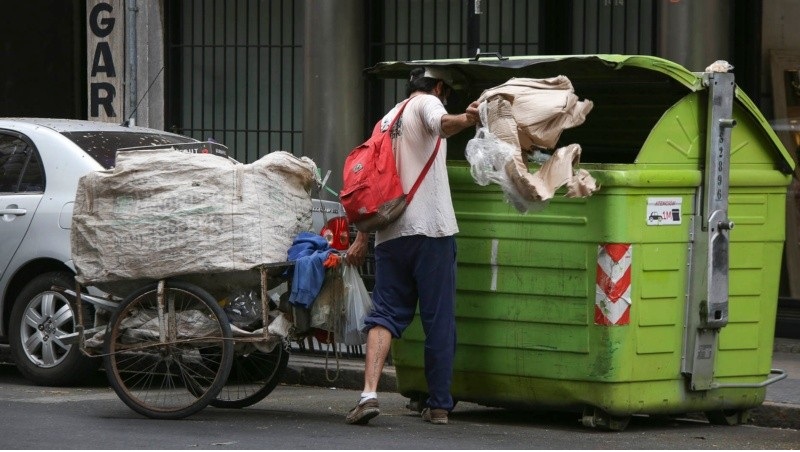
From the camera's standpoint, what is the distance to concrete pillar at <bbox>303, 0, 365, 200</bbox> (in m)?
14.1

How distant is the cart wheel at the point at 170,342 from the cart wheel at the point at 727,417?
263 centimetres

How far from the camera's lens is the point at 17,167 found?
1023 centimetres

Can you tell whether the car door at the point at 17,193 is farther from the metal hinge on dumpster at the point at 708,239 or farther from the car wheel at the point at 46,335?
the metal hinge on dumpster at the point at 708,239

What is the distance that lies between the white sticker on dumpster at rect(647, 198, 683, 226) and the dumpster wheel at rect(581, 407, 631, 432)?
3.25 ft

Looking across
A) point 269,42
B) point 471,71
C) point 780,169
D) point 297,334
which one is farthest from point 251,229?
point 269,42

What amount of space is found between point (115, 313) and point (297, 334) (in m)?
0.98

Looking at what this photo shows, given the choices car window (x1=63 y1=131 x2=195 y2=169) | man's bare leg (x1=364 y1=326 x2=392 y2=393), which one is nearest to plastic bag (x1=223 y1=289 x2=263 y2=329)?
man's bare leg (x1=364 y1=326 x2=392 y2=393)

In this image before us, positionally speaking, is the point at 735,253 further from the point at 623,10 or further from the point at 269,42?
the point at 269,42

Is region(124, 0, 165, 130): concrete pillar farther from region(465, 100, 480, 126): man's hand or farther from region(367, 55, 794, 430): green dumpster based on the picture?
region(465, 100, 480, 126): man's hand

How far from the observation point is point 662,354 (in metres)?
7.91

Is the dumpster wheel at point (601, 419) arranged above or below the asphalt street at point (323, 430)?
above

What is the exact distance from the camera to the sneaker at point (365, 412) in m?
7.95

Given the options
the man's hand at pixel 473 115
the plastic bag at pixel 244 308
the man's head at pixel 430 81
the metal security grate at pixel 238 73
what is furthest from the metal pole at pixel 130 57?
the man's hand at pixel 473 115

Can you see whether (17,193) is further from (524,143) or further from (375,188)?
(524,143)
